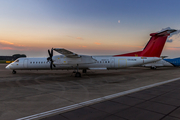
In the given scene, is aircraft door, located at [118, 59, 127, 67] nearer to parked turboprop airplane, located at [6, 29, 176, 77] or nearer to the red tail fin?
parked turboprop airplane, located at [6, 29, 176, 77]

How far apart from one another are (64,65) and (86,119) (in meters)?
14.8

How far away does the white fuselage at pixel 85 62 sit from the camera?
687 inches

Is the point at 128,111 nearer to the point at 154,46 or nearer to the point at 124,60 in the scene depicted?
the point at 124,60

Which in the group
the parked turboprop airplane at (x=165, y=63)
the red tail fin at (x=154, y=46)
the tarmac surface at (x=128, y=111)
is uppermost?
the red tail fin at (x=154, y=46)

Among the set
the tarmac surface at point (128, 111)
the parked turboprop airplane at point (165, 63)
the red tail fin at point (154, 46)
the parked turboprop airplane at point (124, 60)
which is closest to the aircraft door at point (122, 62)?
the parked turboprop airplane at point (124, 60)

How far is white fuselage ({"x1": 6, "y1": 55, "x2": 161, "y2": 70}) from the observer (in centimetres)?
1744

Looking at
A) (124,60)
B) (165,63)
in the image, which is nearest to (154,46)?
(124,60)

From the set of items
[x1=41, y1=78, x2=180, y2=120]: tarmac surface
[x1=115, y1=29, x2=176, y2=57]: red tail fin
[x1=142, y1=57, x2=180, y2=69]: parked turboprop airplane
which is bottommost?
[x1=41, y1=78, x2=180, y2=120]: tarmac surface

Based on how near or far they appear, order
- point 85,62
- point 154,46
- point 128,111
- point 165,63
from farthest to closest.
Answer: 1. point 165,63
2. point 154,46
3. point 85,62
4. point 128,111

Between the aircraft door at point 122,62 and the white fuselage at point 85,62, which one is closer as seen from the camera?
the white fuselage at point 85,62

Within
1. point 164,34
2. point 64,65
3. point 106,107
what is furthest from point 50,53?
point 164,34

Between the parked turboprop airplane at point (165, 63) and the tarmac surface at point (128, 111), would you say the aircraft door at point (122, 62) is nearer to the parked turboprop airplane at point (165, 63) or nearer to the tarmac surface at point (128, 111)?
the tarmac surface at point (128, 111)

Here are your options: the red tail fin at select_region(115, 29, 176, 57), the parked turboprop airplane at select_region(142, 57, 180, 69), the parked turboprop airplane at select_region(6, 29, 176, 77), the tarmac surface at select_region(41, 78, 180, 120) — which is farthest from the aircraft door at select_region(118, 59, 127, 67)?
the parked turboprop airplane at select_region(142, 57, 180, 69)

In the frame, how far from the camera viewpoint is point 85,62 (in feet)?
58.2
